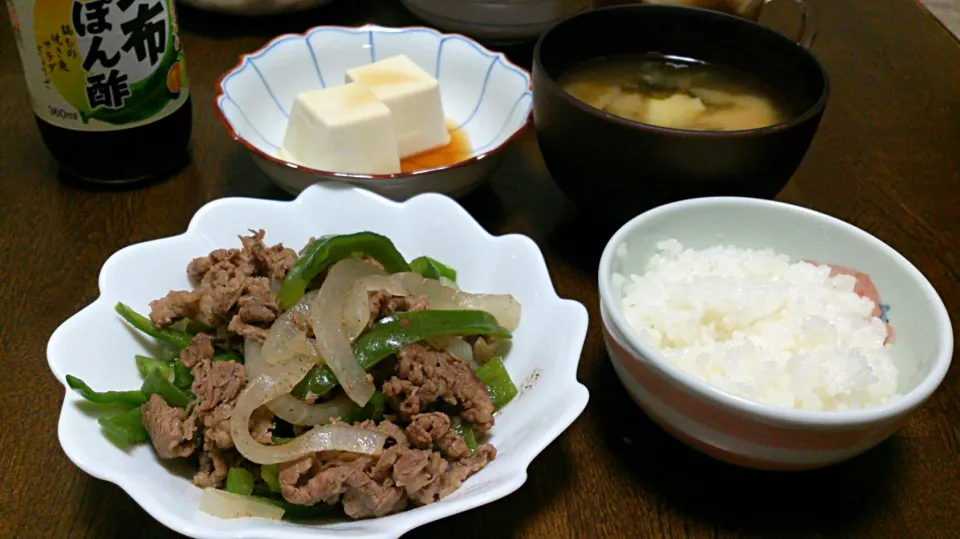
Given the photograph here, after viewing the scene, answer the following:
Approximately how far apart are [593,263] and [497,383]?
0.43 meters

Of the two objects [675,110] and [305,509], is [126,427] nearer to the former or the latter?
[305,509]

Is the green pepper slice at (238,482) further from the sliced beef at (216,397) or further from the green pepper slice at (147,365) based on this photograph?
the green pepper slice at (147,365)

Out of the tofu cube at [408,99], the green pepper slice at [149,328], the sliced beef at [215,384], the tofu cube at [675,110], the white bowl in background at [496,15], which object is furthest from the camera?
the white bowl in background at [496,15]

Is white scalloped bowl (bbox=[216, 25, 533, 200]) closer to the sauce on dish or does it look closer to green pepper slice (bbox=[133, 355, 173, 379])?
the sauce on dish

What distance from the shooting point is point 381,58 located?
1832 millimetres

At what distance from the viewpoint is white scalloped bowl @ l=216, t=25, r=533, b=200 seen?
143 cm

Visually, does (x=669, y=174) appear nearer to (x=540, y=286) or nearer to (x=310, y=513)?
(x=540, y=286)

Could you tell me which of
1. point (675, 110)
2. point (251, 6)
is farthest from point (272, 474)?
point (251, 6)

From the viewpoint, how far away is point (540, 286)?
1.14 metres

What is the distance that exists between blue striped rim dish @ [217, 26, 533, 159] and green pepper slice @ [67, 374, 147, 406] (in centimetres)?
67

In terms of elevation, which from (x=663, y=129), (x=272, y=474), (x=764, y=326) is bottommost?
(x=272, y=474)

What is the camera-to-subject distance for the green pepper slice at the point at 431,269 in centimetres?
118

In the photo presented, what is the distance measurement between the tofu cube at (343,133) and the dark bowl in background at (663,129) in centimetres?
34

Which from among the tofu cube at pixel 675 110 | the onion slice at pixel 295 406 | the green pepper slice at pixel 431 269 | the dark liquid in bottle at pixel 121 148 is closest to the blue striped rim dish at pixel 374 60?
the dark liquid in bottle at pixel 121 148
